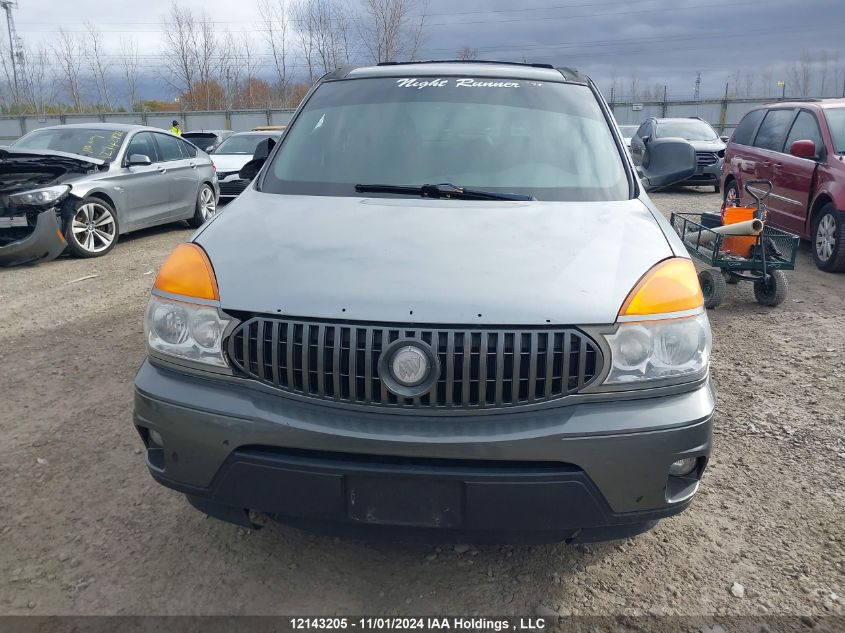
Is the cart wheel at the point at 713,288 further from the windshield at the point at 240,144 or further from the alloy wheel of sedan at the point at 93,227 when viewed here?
the windshield at the point at 240,144

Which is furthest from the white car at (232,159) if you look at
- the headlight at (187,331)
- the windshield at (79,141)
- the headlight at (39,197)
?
the headlight at (187,331)

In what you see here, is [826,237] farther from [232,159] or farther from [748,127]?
[232,159]

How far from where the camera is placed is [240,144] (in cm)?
1490

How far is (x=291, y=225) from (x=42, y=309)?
452cm

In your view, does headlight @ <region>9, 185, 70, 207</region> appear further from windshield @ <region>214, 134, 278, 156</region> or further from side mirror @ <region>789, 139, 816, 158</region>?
side mirror @ <region>789, 139, 816, 158</region>

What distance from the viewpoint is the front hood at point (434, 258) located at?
79.7 inches

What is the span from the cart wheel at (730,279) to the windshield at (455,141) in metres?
3.76

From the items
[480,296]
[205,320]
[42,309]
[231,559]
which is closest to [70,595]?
[231,559]

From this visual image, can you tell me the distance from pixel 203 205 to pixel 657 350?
9.78m

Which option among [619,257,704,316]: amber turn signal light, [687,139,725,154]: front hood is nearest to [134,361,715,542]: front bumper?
[619,257,704,316]: amber turn signal light

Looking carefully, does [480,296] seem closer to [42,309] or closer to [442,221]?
[442,221]

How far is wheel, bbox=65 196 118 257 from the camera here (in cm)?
789

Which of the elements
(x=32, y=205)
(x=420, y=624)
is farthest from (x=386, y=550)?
(x=32, y=205)

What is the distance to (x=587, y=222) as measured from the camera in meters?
2.55
